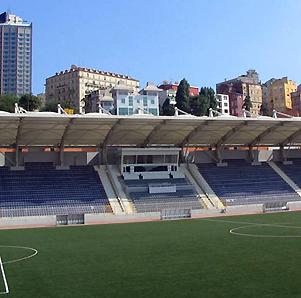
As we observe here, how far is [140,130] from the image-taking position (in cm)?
3691

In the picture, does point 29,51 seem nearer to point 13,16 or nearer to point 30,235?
point 13,16

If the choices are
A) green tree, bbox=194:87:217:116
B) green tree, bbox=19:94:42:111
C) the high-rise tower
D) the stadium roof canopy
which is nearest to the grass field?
the stadium roof canopy

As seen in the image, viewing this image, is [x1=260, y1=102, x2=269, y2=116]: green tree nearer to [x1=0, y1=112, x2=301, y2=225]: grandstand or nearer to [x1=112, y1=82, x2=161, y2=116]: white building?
[x1=112, y1=82, x2=161, y2=116]: white building

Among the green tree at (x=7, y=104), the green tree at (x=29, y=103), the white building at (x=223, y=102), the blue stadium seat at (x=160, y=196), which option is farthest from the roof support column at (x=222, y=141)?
the white building at (x=223, y=102)

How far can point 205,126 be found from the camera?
1463 inches

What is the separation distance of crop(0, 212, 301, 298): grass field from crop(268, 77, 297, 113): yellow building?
96.3 m

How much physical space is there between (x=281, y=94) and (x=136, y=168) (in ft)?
274

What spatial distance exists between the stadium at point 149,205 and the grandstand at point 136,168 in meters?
0.10

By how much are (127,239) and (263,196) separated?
21519 mm

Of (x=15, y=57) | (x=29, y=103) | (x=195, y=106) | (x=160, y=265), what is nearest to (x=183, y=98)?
(x=195, y=106)

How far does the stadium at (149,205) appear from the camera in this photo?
1100 cm

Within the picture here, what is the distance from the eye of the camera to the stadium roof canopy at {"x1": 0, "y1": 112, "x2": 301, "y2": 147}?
107 feet

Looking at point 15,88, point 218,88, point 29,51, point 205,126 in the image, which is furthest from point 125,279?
point 29,51

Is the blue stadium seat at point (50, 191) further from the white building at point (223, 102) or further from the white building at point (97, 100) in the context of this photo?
the white building at point (223, 102)
